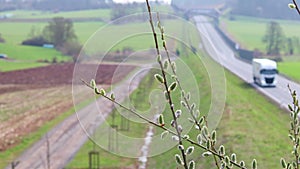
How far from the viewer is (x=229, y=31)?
70.2 meters

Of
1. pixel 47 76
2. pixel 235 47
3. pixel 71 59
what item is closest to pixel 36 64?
pixel 71 59

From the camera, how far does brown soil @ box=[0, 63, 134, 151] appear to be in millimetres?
22766

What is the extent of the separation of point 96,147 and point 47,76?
25.9 meters

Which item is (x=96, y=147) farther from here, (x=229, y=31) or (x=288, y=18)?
(x=288, y=18)

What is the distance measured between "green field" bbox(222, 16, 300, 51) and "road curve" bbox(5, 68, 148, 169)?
37520mm

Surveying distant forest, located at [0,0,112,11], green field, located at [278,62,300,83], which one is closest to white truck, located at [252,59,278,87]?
green field, located at [278,62,300,83]

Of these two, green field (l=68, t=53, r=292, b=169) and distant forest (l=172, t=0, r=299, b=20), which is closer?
green field (l=68, t=53, r=292, b=169)

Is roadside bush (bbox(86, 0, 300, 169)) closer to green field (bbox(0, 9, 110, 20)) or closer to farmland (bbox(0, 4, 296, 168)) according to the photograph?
farmland (bbox(0, 4, 296, 168))

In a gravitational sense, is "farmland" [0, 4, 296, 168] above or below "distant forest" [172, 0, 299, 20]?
above

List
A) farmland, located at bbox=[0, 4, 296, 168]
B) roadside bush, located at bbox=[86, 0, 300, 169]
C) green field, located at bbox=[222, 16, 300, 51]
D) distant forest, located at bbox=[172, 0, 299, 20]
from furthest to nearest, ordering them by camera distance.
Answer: distant forest, located at bbox=[172, 0, 299, 20]
green field, located at bbox=[222, 16, 300, 51]
farmland, located at bbox=[0, 4, 296, 168]
roadside bush, located at bbox=[86, 0, 300, 169]

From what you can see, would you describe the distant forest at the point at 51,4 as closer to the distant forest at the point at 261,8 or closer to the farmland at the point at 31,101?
the distant forest at the point at 261,8

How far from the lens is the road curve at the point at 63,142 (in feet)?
56.9

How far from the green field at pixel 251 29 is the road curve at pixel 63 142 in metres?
37.5

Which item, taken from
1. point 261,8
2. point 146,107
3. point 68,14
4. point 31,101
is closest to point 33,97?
point 31,101
